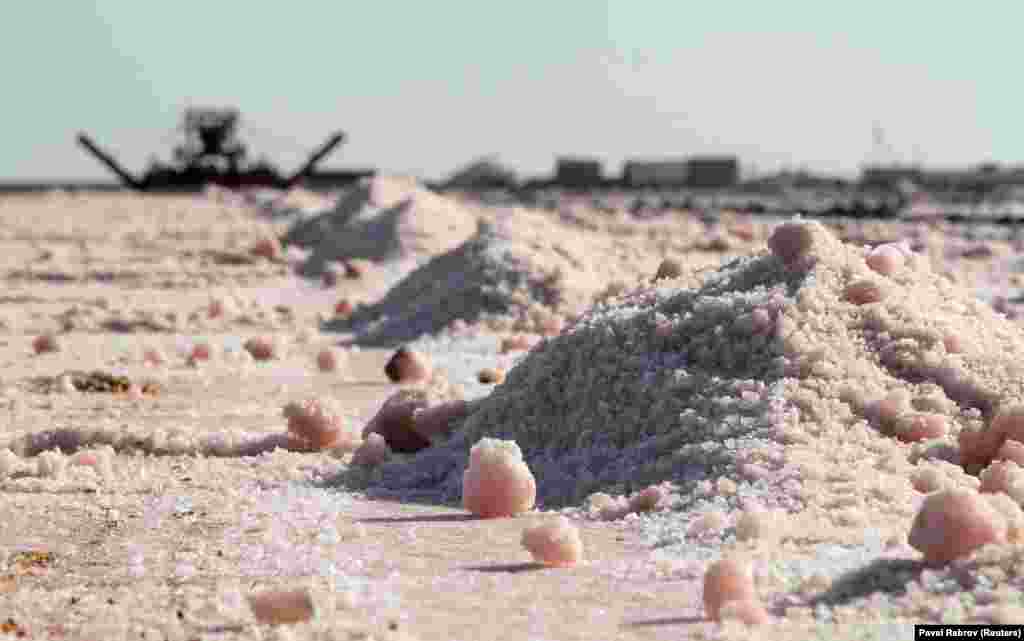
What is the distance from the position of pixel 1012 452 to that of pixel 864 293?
90 cm

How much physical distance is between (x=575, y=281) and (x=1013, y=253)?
31.1ft

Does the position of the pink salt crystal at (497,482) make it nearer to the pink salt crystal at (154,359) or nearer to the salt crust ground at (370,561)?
the salt crust ground at (370,561)

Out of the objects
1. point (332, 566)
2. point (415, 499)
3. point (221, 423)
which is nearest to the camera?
point (332, 566)

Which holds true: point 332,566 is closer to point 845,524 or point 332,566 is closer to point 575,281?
point 845,524

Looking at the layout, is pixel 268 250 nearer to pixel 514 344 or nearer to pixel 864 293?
pixel 514 344

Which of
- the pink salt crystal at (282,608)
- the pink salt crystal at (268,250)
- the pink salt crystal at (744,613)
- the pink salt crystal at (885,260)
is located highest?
the pink salt crystal at (885,260)

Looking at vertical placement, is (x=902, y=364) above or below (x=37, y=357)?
above

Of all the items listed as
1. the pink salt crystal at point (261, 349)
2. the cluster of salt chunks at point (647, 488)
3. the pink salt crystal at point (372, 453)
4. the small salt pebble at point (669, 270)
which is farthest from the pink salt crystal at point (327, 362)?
the pink salt crystal at point (372, 453)

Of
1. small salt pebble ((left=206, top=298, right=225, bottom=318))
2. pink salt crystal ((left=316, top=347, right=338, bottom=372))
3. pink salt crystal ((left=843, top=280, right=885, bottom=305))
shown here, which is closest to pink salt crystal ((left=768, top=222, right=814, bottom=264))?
pink salt crystal ((left=843, top=280, right=885, bottom=305))

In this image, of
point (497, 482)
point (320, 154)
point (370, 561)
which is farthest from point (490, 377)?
point (320, 154)

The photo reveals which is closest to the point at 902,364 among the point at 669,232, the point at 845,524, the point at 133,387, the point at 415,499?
the point at 845,524

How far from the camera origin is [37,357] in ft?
29.8

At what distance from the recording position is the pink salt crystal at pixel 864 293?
509cm

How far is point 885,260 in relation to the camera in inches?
213
